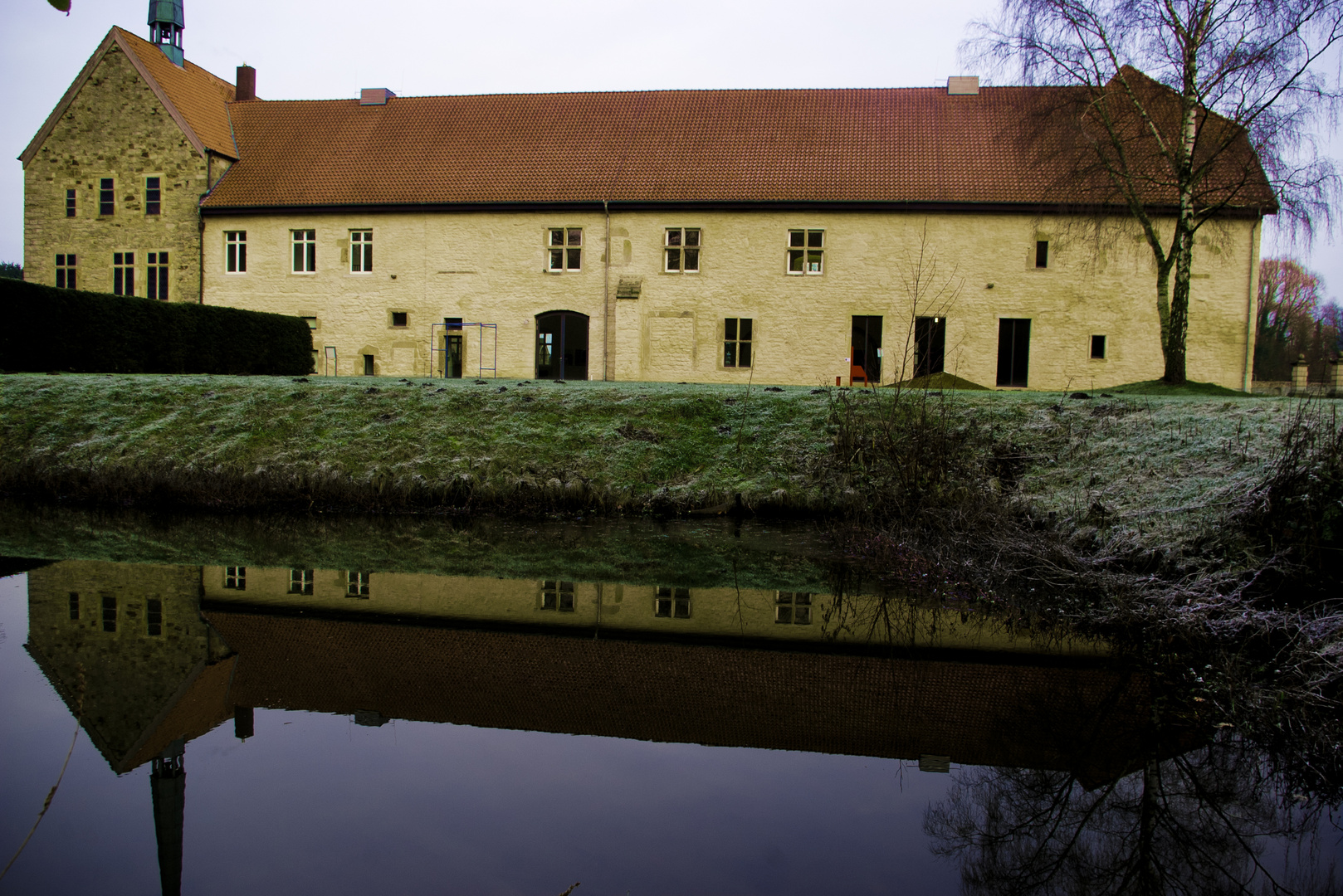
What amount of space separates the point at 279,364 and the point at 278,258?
14.0ft

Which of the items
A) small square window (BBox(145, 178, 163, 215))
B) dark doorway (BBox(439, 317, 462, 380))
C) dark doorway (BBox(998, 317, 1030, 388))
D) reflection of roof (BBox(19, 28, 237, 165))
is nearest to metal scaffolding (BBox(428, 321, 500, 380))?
dark doorway (BBox(439, 317, 462, 380))

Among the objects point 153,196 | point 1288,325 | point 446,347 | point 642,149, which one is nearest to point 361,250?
point 446,347

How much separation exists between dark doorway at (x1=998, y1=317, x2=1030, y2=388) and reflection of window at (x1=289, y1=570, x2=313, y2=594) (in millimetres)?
20760

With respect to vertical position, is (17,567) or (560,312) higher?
(560,312)

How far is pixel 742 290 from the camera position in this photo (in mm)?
23938

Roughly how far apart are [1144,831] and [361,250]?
1025 inches

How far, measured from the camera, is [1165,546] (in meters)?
5.75

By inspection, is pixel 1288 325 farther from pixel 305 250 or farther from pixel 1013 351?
pixel 305 250

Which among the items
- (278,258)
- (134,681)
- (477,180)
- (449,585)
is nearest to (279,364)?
(278,258)

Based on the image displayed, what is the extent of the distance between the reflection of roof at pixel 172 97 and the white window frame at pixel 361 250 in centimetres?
567

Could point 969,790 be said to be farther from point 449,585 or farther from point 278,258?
point 278,258

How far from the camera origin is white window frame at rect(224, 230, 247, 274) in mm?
25734

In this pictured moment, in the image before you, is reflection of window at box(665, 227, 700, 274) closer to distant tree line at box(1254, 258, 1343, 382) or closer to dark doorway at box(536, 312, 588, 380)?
dark doorway at box(536, 312, 588, 380)

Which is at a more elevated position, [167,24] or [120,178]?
[167,24]
